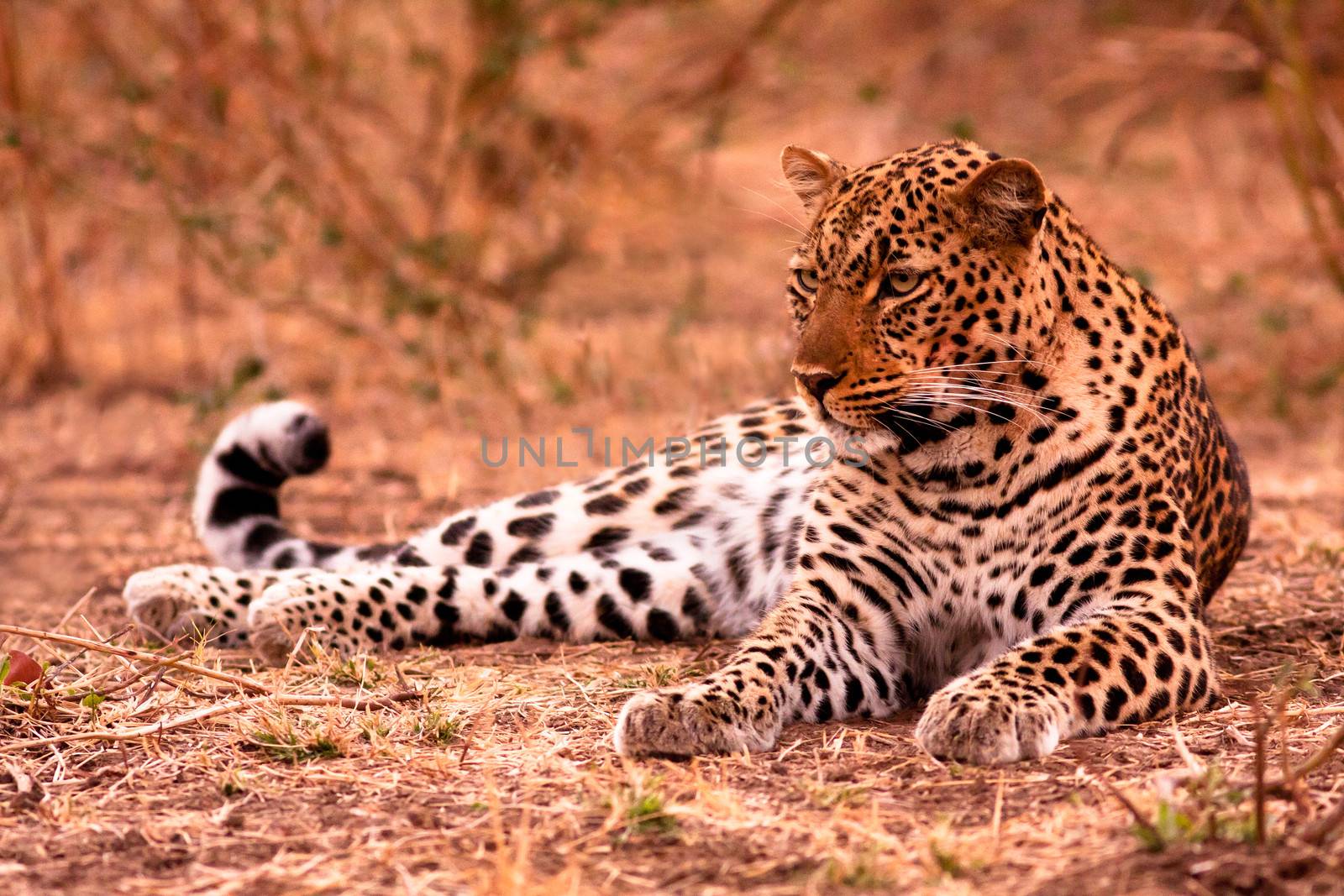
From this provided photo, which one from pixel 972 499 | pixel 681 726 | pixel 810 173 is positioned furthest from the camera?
pixel 810 173

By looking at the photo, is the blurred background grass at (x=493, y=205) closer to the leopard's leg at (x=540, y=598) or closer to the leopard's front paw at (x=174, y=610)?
the leopard's leg at (x=540, y=598)

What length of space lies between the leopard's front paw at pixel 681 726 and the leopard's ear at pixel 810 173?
59.1 inches

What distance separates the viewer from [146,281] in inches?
423

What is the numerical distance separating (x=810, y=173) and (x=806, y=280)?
40 cm

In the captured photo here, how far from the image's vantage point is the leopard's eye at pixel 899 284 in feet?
13.1

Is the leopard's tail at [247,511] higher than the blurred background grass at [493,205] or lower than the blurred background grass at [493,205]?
lower

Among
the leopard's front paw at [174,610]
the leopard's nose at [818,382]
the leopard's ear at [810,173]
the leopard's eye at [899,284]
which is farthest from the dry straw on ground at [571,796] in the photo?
the leopard's ear at [810,173]

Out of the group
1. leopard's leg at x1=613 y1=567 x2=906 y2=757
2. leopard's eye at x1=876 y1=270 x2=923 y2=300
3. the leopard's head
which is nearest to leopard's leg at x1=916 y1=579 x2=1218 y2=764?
leopard's leg at x1=613 y1=567 x2=906 y2=757

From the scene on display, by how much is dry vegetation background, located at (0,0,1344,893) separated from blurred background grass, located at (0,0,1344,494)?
0.13 feet

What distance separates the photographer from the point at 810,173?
14.8 feet

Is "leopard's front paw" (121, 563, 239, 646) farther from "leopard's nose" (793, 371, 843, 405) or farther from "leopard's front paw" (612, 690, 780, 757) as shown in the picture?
"leopard's nose" (793, 371, 843, 405)

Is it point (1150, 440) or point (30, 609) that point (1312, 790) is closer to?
point (1150, 440)

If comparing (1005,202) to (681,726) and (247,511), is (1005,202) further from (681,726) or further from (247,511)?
(247,511)

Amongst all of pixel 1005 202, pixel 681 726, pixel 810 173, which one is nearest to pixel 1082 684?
pixel 681 726
